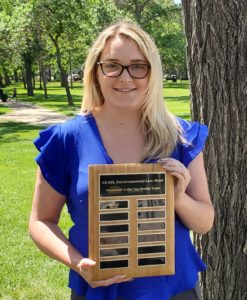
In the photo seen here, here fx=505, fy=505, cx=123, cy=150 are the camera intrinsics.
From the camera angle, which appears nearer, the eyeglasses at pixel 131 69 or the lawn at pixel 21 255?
the eyeglasses at pixel 131 69

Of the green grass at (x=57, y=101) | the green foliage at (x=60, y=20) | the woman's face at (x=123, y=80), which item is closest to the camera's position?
the woman's face at (x=123, y=80)

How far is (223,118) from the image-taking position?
3.14 metres

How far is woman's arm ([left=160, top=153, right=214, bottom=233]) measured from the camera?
1922mm

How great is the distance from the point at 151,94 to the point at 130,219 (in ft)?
1.67

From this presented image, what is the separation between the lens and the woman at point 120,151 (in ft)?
6.55

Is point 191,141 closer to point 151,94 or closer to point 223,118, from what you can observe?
point 151,94

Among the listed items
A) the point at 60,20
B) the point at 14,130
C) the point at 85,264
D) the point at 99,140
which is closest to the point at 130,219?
the point at 85,264

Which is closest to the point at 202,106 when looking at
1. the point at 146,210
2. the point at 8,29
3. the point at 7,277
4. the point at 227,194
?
the point at 227,194

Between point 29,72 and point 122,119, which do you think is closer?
point 122,119

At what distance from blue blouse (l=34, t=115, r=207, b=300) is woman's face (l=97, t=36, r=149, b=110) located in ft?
0.55

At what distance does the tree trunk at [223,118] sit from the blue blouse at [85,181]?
1.04 metres

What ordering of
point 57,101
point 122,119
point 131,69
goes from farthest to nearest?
1. point 57,101
2. point 122,119
3. point 131,69

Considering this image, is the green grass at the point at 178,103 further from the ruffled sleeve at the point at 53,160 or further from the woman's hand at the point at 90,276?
the woman's hand at the point at 90,276

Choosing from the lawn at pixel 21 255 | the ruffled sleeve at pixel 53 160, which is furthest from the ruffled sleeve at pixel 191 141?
the lawn at pixel 21 255
